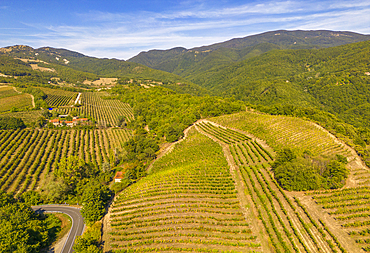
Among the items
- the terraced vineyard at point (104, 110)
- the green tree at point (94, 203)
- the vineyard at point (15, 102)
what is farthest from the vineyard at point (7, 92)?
the green tree at point (94, 203)

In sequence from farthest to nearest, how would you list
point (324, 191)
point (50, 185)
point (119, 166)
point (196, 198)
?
point (119, 166)
point (50, 185)
point (196, 198)
point (324, 191)

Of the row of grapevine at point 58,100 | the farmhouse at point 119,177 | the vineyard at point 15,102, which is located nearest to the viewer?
the farmhouse at point 119,177

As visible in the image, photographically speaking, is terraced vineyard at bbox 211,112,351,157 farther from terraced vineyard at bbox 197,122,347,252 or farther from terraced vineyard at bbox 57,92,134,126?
terraced vineyard at bbox 57,92,134,126

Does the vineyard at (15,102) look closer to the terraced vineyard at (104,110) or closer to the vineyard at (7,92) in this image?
the vineyard at (7,92)

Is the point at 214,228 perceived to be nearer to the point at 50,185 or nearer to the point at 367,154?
the point at 50,185

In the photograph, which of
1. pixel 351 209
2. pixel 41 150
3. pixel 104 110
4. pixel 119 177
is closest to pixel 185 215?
pixel 119 177

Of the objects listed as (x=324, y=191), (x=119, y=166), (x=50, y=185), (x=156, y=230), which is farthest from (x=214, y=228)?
(x=119, y=166)
